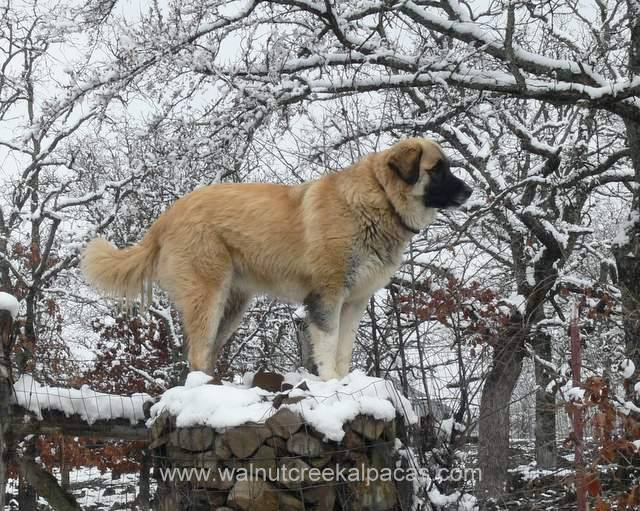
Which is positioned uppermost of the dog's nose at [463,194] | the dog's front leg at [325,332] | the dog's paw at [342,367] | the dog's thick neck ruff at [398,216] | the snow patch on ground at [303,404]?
the dog's nose at [463,194]

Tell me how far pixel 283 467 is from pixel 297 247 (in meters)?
1.91

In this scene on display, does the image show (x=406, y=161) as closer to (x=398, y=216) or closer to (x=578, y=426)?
(x=398, y=216)

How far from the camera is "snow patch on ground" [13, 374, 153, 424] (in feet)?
15.9

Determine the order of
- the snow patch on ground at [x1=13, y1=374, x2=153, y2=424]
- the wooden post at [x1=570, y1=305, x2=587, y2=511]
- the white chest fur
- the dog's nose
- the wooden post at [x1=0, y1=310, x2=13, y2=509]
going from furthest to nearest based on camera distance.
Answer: the dog's nose → the white chest fur → the snow patch on ground at [x1=13, y1=374, x2=153, y2=424] → the wooden post at [x1=570, y1=305, x2=587, y2=511] → the wooden post at [x1=0, y1=310, x2=13, y2=509]

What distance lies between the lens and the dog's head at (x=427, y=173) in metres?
5.34

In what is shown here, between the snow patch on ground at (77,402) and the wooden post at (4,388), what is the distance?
0.31ft

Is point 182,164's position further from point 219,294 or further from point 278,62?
point 219,294

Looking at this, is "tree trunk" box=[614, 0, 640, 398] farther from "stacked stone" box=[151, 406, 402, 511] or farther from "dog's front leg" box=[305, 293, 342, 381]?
"stacked stone" box=[151, 406, 402, 511]

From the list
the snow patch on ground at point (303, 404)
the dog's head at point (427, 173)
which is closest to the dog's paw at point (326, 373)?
the snow patch on ground at point (303, 404)

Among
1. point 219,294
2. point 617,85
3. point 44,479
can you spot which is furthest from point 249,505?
point 617,85

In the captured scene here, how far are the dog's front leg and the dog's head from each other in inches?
42.4

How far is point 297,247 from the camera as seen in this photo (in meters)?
5.30

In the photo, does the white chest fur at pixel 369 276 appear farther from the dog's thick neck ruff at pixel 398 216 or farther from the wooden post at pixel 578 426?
the wooden post at pixel 578 426

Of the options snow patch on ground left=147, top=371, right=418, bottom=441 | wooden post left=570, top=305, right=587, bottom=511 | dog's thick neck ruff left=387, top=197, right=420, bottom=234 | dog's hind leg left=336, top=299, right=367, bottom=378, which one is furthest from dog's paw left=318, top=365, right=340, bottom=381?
wooden post left=570, top=305, right=587, bottom=511
